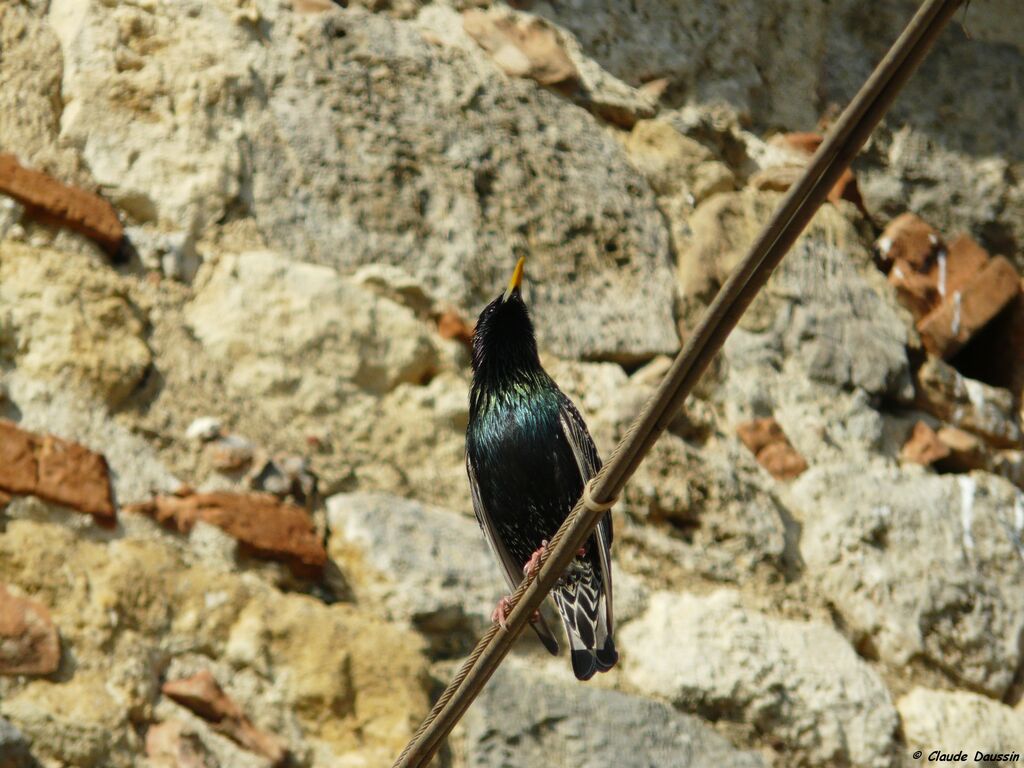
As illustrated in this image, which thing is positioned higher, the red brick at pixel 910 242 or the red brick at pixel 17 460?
the red brick at pixel 910 242

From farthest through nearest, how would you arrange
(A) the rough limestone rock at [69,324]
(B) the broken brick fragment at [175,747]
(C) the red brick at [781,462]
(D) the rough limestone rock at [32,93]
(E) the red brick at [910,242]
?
(E) the red brick at [910,242], (C) the red brick at [781,462], (D) the rough limestone rock at [32,93], (A) the rough limestone rock at [69,324], (B) the broken brick fragment at [175,747]

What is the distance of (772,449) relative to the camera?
13.0ft

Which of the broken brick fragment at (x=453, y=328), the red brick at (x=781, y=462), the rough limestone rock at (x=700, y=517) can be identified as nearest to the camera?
the rough limestone rock at (x=700, y=517)

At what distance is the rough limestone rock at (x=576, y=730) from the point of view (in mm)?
3049

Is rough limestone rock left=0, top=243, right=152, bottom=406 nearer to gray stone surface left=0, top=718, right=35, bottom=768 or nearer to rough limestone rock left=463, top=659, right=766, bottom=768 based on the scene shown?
gray stone surface left=0, top=718, right=35, bottom=768

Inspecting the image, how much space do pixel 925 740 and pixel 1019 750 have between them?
1.07ft

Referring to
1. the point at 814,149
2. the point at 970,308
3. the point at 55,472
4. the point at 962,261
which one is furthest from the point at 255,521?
the point at 962,261

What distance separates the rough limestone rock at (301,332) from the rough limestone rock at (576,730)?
2.88 feet

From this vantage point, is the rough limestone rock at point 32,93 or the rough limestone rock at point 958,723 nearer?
the rough limestone rock at point 32,93

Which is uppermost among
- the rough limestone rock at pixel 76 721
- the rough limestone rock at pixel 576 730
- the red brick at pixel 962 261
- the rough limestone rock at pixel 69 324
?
the red brick at pixel 962 261

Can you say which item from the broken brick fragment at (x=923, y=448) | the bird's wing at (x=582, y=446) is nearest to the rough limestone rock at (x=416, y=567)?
the bird's wing at (x=582, y=446)

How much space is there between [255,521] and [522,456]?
0.71 meters

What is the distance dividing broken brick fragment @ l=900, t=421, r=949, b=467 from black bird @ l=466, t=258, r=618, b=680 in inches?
50.3

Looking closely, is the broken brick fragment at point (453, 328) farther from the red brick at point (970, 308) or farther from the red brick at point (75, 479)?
the red brick at point (970, 308)
